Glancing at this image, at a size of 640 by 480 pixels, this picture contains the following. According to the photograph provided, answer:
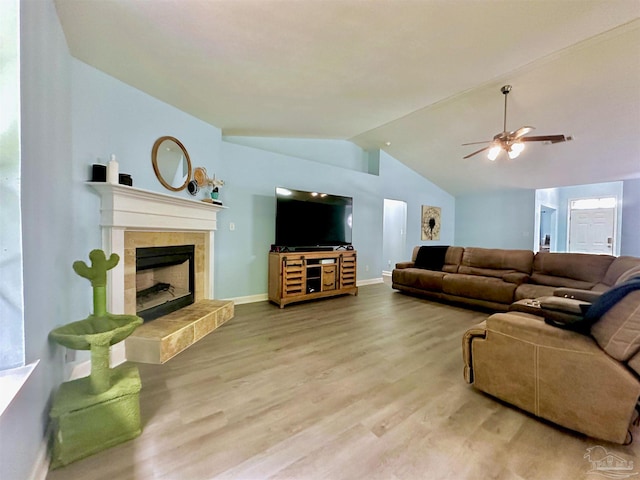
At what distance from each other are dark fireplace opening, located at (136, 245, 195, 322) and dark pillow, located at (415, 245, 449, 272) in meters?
4.00

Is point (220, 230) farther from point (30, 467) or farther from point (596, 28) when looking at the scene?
point (596, 28)

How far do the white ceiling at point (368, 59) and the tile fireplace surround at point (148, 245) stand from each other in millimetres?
1067

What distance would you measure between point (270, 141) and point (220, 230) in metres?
1.92

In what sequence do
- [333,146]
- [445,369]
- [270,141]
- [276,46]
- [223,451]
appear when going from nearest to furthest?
[223,451]
[276,46]
[445,369]
[270,141]
[333,146]

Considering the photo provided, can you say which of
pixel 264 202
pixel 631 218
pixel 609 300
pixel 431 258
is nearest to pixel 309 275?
pixel 264 202

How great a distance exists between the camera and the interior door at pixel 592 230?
637cm

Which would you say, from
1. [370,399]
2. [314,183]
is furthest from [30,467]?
[314,183]

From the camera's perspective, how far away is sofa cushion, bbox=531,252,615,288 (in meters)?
3.46

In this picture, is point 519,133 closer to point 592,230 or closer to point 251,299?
point 251,299

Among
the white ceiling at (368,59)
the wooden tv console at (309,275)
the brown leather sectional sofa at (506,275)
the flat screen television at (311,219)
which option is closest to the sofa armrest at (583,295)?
the brown leather sectional sofa at (506,275)

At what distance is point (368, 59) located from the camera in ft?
7.48

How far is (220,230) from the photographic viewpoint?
386 centimetres

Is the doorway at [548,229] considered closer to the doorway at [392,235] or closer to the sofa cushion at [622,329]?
the doorway at [392,235]

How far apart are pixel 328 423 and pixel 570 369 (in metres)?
1.40
